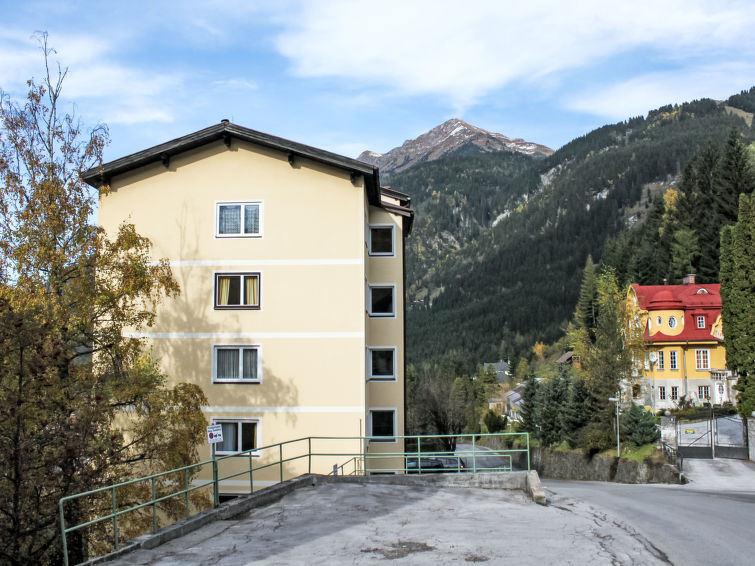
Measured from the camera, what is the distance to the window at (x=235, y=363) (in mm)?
24562

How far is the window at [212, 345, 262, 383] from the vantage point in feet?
80.6

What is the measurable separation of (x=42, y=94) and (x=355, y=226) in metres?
10.2

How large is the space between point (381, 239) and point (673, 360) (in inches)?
1945

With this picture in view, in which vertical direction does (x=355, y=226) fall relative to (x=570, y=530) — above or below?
above

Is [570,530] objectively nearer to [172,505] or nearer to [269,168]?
[172,505]

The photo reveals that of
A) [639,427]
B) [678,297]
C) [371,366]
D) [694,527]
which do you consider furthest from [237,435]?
[678,297]

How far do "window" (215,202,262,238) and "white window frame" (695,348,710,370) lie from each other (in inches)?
2163

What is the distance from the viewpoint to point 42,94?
19.3 m

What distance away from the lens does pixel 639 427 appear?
46812 millimetres

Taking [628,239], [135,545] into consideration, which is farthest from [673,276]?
[135,545]

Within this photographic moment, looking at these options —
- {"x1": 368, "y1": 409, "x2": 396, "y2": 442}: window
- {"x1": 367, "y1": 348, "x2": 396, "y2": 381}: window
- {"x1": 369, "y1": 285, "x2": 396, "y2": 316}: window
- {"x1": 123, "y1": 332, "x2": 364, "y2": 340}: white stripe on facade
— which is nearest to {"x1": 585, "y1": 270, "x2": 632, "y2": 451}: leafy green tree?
{"x1": 367, "y1": 348, "x2": 396, "y2": 381}: window

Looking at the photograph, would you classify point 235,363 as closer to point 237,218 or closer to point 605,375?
point 237,218

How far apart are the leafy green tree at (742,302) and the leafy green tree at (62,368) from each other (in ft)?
113

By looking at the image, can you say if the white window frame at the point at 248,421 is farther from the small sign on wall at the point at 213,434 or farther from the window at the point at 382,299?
the small sign on wall at the point at 213,434
